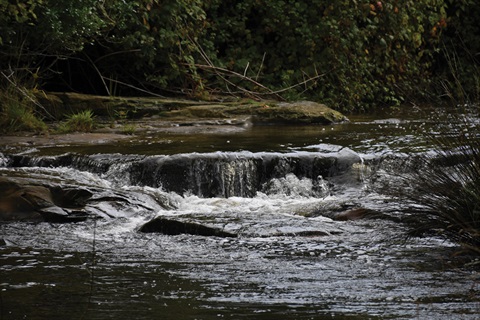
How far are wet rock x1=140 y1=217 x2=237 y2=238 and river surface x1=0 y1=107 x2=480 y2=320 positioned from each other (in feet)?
0.32

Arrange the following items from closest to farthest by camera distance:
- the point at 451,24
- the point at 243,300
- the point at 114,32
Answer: the point at 243,300
the point at 114,32
the point at 451,24

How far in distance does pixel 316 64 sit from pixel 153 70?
281cm

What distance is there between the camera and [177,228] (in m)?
6.62

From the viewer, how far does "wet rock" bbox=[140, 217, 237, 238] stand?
652cm

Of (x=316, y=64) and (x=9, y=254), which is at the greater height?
(x=316, y=64)

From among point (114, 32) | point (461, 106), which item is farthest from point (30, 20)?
point (461, 106)

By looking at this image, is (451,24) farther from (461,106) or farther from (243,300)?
(243,300)

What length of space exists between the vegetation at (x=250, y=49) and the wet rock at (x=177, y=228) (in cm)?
454

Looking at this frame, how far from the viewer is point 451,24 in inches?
673

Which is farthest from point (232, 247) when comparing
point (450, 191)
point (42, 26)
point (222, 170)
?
point (42, 26)

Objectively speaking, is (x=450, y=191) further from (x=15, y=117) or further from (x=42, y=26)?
(x=15, y=117)

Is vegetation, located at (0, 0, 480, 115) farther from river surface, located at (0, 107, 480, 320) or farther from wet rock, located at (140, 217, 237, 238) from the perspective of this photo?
wet rock, located at (140, 217, 237, 238)

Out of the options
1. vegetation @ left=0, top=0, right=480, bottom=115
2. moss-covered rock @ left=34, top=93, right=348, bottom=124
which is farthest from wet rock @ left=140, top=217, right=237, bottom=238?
moss-covered rock @ left=34, top=93, right=348, bottom=124

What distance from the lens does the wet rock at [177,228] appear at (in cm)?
652
